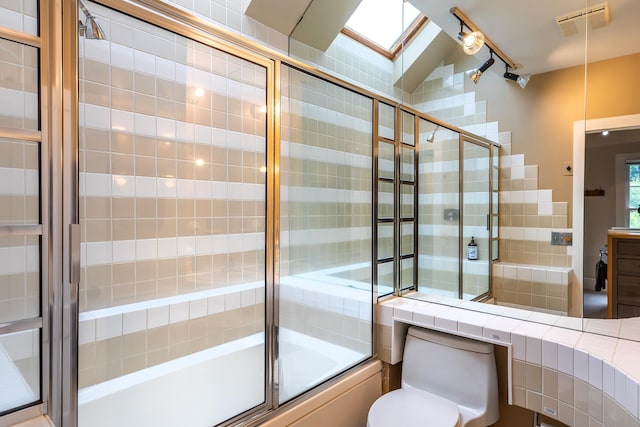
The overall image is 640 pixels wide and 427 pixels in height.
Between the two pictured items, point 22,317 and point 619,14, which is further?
point 619,14

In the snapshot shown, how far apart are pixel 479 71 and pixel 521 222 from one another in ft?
3.31

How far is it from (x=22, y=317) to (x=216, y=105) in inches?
53.6

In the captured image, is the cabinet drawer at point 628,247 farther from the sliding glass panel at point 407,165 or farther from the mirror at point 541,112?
the sliding glass panel at point 407,165

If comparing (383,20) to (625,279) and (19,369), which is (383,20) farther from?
(19,369)

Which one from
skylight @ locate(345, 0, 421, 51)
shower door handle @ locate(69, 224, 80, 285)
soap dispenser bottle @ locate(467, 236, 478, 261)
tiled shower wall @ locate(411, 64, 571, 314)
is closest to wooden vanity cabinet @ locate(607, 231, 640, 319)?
tiled shower wall @ locate(411, 64, 571, 314)

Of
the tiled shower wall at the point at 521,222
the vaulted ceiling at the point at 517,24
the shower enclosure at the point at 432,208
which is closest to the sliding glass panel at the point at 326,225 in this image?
the shower enclosure at the point at 432,208

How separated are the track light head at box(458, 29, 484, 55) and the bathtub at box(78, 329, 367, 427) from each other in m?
2.02

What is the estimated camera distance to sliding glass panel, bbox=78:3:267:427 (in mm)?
1561

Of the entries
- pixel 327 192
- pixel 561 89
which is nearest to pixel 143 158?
pixel 327 192

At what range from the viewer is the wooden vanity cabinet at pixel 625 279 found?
5.48 ft

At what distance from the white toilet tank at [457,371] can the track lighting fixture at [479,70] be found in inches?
64.5

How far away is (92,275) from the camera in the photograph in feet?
5.18

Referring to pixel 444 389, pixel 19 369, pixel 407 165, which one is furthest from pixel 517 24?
pixel 19 369

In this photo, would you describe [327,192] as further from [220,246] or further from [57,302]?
[57,302]
